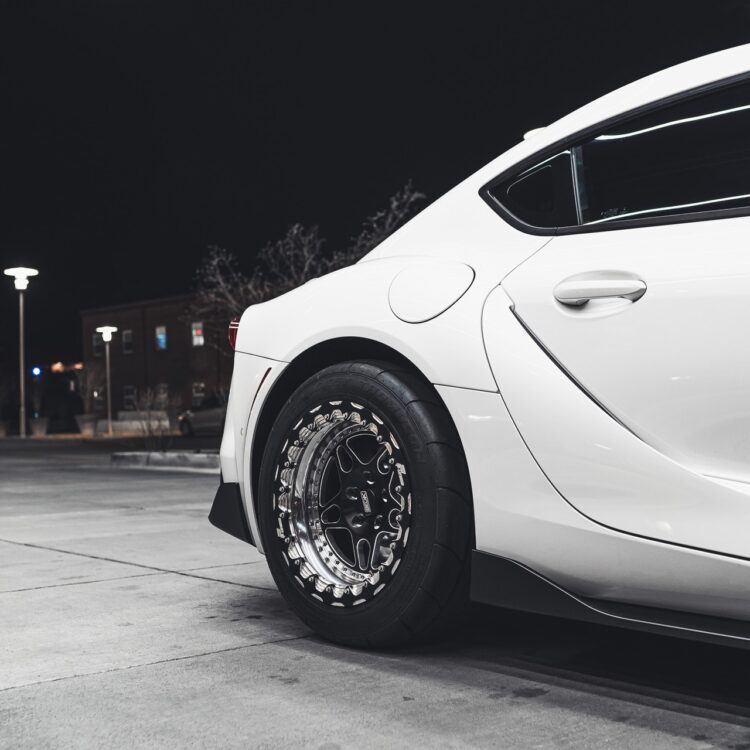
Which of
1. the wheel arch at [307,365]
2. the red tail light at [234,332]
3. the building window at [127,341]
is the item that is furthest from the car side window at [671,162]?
the building window at [127,341]

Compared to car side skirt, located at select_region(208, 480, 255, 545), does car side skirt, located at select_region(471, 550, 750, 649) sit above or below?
below

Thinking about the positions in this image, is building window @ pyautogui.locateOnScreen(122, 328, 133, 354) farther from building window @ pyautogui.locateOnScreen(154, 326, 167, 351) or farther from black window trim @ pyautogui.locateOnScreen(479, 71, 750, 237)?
black window trim @ pyautogui.locateOnScreen(479, 71, 750, 237)

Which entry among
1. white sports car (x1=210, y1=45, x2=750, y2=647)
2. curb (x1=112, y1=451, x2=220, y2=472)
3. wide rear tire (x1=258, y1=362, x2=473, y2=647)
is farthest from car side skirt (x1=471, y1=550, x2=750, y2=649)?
curb (x1=112, y1=451, x2=220, y2=472)

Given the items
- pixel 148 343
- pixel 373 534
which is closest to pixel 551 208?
pixel 373 534

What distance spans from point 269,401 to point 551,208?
3.89ft

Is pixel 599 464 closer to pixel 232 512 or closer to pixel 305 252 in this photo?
pixel 232 512

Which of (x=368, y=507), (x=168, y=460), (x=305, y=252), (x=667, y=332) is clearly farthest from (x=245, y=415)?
(x=305, y=252)

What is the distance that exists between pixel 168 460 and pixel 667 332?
13931mm

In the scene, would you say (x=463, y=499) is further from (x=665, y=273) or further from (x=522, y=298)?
(x=665, y=273)

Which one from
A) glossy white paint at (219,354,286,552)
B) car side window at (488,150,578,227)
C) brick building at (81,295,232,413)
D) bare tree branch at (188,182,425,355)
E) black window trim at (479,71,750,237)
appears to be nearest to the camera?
black window trim at (479,71,750,237)

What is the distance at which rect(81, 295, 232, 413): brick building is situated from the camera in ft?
160

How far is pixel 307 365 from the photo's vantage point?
352 centimetres

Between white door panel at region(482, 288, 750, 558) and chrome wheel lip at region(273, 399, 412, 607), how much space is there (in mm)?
490

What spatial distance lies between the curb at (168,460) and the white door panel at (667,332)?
11.8 metres
